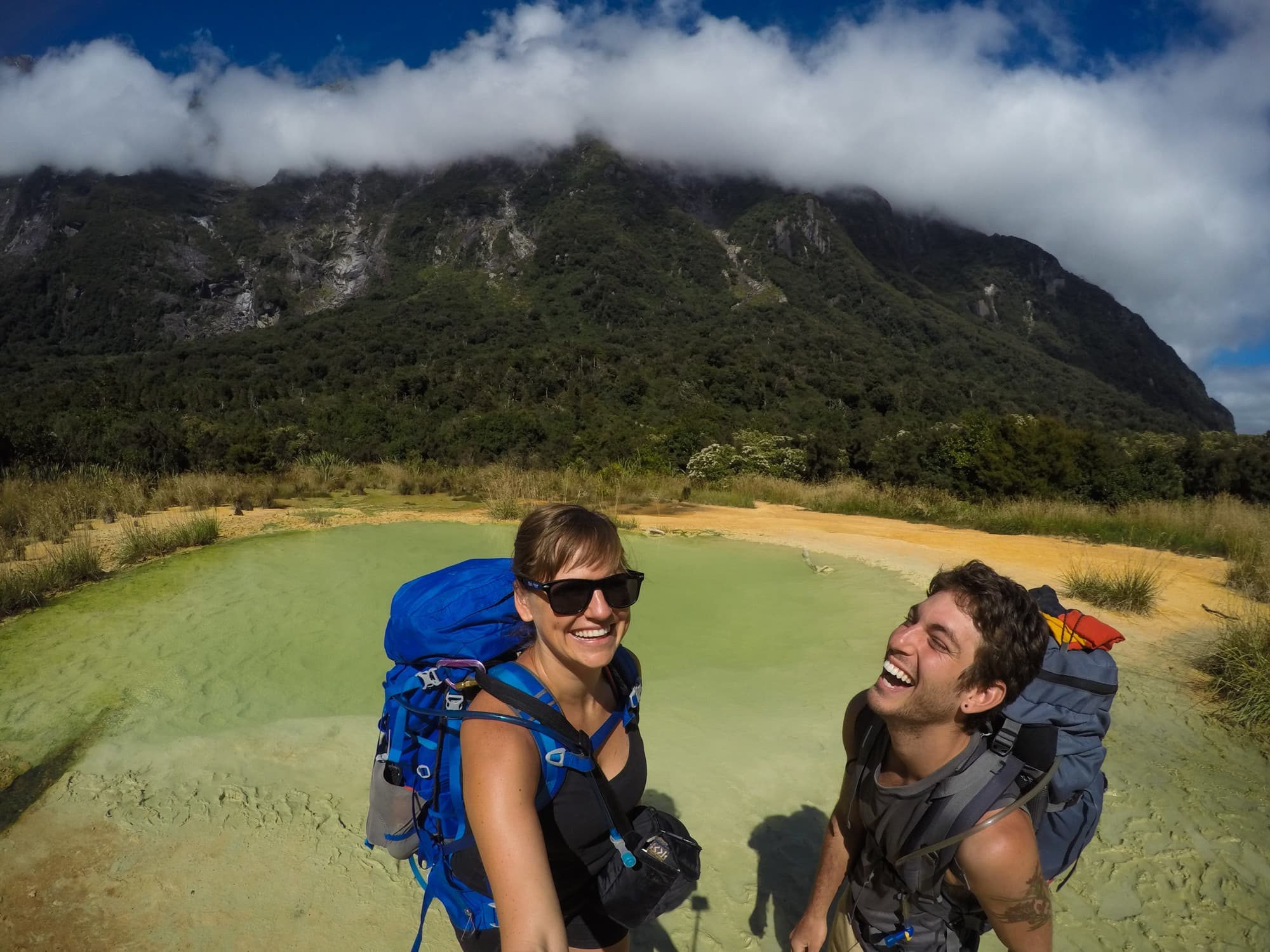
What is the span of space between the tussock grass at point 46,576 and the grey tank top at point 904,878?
693 cm

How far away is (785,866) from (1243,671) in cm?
370

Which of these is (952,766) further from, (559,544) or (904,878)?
(559,544)

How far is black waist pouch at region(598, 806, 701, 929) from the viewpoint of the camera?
168 centimetres

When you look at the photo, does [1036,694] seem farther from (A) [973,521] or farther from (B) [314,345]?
(B) [314,345]

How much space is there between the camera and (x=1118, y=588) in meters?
6.31

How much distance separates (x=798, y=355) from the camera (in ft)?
261

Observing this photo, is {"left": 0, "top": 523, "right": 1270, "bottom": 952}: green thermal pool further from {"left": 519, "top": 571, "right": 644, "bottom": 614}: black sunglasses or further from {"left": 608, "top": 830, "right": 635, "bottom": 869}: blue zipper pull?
{"left": 519, "top": 571, "right": 644, "bottom": 614}: black sunglasses

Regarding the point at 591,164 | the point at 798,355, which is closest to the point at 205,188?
the point at 591,164

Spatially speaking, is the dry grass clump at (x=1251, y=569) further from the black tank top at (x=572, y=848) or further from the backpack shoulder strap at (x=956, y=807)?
the black tank top at (x=572, y=848)

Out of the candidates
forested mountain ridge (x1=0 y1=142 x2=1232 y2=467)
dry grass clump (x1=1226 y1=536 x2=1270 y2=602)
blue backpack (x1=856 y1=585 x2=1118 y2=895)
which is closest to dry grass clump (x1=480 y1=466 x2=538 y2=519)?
forested mountain ridge (x1=0 y1=142 x2=1232 y2=467)

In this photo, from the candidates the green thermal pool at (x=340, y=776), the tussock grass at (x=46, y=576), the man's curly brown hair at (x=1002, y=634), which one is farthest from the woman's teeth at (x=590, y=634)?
the tussock grass at (x=46, y=576)

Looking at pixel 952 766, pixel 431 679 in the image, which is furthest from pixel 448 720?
pixel 952 766

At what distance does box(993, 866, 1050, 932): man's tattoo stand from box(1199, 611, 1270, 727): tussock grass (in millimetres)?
3970

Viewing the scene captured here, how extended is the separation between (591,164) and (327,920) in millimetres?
164326
